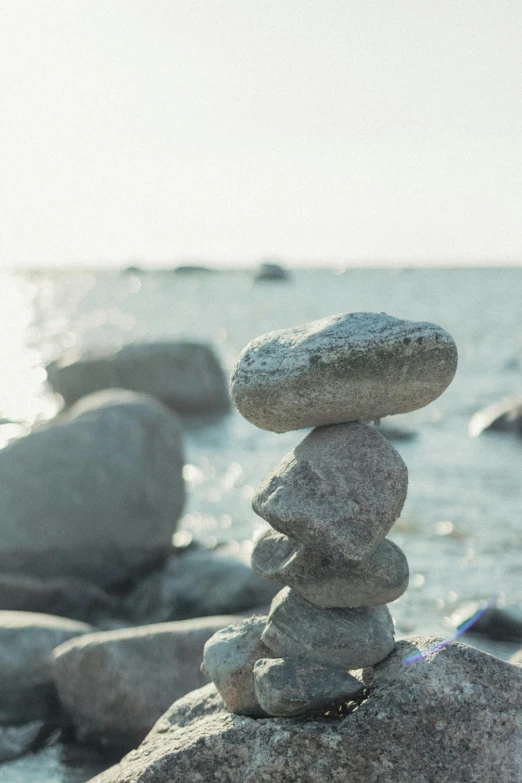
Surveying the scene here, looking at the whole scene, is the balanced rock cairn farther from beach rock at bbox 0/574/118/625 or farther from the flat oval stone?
beach rock at bbox 0/574/118/625

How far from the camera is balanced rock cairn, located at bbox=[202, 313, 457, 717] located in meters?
3.76

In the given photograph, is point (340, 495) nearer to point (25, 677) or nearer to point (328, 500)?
point (328, 500)

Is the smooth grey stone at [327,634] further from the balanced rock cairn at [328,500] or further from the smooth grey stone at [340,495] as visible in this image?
the smooth grey stone at [340,495]

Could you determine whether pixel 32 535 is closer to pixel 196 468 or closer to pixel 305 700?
pixel 305 700

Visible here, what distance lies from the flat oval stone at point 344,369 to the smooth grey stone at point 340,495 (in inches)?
6.2

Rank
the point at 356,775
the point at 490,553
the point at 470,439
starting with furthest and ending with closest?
the point at 470,439
the point at 490,553
the point at 356,775

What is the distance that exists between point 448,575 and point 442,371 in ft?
18.4

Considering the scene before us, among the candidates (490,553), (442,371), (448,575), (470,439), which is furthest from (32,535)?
(470,439)

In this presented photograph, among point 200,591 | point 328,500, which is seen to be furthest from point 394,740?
point 200,591

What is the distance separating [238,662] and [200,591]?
3.91 m

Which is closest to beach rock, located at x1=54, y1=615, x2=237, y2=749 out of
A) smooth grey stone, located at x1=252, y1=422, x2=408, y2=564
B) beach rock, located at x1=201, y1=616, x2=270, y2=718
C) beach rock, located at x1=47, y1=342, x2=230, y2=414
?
beach rock, located at x1=201, y1=616, x2=270, y2=718

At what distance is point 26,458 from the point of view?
855cm

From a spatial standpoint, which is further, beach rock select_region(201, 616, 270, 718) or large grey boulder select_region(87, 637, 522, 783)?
beach rock select_region(201, 616, 270, 718)

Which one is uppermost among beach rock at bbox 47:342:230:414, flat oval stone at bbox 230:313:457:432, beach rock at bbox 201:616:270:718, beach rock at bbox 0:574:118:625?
flat oval stone at bbox 230:313:457:432
